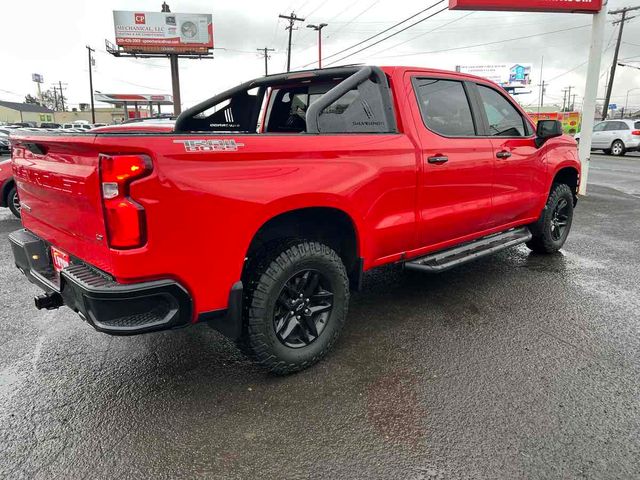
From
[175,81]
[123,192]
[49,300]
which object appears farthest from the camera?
[175,81]

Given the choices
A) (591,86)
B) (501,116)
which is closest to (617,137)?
(591,86)

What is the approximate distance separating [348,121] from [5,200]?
6090 millimetres

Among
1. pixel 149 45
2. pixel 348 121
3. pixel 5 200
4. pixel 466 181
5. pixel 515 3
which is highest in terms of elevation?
pixel 149 45

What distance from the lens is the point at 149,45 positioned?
43906 mm

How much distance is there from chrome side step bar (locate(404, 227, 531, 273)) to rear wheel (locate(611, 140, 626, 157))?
769 inches

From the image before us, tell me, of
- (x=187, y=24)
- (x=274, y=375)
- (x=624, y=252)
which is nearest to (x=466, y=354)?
(x=274, y=375)

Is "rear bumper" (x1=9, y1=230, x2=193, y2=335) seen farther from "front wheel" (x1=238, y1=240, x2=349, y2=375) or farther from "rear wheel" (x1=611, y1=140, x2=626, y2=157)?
"rear wheel" (x1=611, y1=140, x2=626, y2=157)

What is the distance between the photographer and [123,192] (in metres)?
2.05

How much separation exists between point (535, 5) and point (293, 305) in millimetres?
9678

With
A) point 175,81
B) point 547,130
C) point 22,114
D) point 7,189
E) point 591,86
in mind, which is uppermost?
point 175,81

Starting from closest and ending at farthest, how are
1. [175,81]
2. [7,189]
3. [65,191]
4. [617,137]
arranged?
1. [65,191]
2. [7,189]
3. [617,137]
4. [175,81]

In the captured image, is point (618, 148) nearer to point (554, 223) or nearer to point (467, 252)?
point (554, 223)

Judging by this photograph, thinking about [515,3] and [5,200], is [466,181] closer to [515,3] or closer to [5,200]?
[5,200]

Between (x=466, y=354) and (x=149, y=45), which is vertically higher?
(x=149, y=45)
